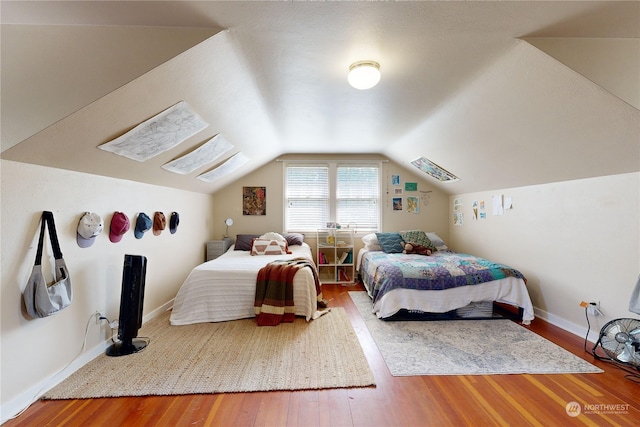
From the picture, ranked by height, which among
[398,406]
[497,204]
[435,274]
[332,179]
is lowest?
[398,406]

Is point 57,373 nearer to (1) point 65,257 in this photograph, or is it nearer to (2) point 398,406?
(1) point 65,257

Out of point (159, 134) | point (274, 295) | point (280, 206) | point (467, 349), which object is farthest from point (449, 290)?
point (159, 134)

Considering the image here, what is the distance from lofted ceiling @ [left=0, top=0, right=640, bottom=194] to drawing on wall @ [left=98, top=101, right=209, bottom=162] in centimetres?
6

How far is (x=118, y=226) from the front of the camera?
233 centimetres

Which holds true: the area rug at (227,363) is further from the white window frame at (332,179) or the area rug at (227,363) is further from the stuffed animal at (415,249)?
the white window frame at (332,179)

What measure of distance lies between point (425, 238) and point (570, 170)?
6.58ft

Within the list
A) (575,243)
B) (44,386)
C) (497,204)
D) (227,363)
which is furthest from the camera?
(497,204)

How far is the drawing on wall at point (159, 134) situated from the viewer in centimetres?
190

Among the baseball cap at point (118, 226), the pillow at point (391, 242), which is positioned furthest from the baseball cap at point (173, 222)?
the pillow at point (391, 242)

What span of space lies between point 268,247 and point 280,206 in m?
1.03

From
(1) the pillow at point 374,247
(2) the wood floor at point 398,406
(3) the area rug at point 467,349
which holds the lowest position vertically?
(2) the wood floor at point 398,406

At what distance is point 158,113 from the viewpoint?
1.87 m

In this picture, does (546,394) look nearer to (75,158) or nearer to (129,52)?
(129,52)

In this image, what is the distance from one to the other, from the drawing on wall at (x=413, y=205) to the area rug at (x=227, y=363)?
2.74m
